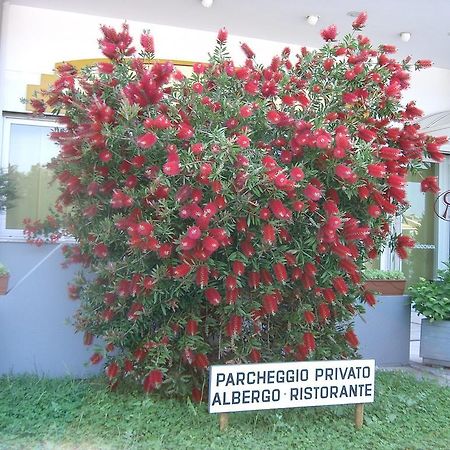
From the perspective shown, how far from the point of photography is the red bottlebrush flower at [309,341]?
157 inches

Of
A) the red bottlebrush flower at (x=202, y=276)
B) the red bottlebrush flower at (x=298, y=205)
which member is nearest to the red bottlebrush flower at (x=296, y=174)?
the red bottlebrush flower at (x=298, y=205)

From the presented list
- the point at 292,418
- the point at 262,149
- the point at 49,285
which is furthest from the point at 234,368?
the point at 49,285

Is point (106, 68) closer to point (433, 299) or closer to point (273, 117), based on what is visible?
point (273, 117)

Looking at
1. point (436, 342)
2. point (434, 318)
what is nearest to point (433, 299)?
point (434, 318)

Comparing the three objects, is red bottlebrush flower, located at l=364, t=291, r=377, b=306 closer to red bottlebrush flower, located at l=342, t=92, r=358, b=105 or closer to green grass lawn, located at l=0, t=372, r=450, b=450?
green grass lawn, located at l=0, t=372, r=450, b=450

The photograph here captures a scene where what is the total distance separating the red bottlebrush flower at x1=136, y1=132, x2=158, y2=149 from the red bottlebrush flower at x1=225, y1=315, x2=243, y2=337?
1294 millimetres

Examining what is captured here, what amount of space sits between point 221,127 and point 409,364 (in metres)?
3.99

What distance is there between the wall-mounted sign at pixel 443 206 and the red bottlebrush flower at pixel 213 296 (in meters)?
6.08

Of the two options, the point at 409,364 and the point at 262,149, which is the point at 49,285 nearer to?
the point at 262,149

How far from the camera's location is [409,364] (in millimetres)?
6281

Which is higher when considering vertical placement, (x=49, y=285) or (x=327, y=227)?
(x=327, y=227)

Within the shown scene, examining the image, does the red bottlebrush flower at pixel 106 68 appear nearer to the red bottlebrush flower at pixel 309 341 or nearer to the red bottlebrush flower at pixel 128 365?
the red bottlebrush flower at pixel 128 365

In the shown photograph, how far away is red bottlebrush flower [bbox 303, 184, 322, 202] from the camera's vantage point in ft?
11.5

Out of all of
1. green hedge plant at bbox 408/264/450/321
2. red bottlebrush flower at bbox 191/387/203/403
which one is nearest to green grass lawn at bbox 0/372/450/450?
red bottlebrush flower at bbox 191/387/203/403
